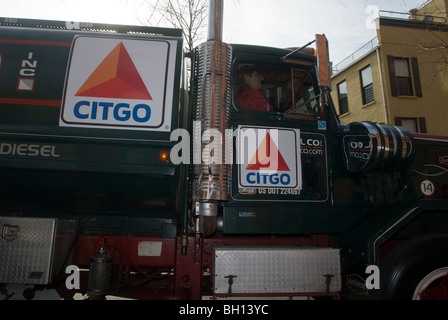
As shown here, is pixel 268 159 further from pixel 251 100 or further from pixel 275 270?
pixel 275 270

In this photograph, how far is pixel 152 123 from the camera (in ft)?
8.77

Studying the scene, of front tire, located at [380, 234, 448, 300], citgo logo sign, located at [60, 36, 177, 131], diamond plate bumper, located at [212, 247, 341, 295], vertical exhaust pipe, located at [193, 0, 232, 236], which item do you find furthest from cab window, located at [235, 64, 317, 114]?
front tire, located at [380, 234, 448, 300]

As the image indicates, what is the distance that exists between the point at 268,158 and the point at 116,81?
158 cm

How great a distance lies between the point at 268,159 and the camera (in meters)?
3.07

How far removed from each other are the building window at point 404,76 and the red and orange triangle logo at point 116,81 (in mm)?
13980

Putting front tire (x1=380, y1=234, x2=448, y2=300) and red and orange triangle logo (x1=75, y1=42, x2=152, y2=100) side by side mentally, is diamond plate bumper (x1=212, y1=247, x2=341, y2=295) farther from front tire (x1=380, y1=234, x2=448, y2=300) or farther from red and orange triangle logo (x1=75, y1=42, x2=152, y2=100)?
red and orange triangle logo (x1=75, y1=42, x2=152, y2=100)

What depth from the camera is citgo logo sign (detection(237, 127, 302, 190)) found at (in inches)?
120

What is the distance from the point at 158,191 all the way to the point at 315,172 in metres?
1.61

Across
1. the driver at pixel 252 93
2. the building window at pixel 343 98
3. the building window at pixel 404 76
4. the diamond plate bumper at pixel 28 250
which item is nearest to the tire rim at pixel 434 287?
the driver at pixel 252 93

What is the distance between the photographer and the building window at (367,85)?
14.6 meters

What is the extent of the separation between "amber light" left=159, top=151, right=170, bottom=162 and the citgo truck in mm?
12

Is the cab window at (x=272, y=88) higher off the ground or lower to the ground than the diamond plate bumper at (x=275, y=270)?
higher

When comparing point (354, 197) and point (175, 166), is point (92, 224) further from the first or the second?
point (354, 197)

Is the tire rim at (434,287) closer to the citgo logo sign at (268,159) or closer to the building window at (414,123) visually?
the citgo logo sign at (268,159)
